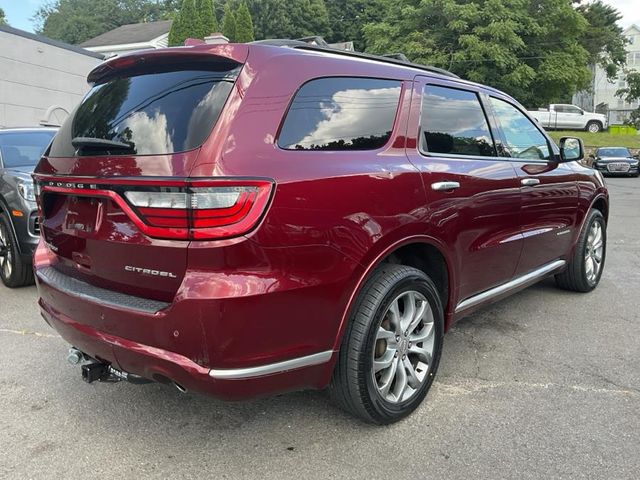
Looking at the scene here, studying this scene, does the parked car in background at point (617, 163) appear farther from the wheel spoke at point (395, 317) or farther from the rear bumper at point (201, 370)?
the rear bumper at point (201, 370)

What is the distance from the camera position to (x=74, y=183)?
2.53 metres

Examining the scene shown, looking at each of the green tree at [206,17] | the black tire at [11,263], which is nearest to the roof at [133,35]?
the green tree at [206,17]

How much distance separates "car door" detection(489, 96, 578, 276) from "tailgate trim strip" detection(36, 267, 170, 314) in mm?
2730

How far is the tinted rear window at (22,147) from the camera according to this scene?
6.02m

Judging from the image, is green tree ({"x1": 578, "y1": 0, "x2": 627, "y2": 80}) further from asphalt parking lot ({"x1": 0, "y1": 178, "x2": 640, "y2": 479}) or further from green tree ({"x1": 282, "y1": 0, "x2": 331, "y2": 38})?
asphalt parking lot ({"x1": 0, "y1": 178, "x2": 640, "y2": 479})

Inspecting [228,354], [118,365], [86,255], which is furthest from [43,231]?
[228,354]

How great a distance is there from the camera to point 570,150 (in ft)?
15.4

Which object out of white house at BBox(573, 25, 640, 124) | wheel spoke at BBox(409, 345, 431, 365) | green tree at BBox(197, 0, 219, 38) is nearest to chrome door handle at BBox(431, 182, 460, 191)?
wheel spoke at BBox(409, 345, 431, 365)

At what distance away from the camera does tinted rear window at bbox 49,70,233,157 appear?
2244 mm

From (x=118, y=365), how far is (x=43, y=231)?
1.04 metres

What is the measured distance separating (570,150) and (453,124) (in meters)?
1.88

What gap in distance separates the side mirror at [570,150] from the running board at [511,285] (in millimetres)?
900

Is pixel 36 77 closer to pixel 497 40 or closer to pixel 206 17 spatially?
pixel 206 17

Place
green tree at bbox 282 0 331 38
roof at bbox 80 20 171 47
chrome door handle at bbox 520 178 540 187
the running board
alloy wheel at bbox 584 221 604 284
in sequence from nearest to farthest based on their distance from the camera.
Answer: the running board < chrome door handle at bbox 520 178 540 187 < alloy wheel at bbox 584 221 604 284 < roof at bbox 80 20 171 47 < green tree at bbox 282 0 331 38
